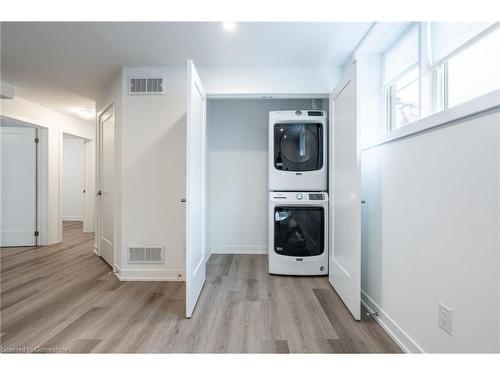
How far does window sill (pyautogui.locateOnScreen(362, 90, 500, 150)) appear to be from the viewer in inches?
34.7

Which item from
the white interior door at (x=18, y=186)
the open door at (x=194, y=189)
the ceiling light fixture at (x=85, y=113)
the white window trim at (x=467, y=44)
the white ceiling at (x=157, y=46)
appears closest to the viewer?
the white window trim at (x=467, y=44)

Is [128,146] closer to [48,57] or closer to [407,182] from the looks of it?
[48,57]

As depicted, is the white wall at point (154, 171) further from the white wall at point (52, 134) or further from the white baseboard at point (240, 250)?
the white wall at point (52, 134)

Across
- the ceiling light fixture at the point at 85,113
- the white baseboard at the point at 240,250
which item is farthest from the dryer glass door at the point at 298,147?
the ceiling light fixture at the point at 85,113

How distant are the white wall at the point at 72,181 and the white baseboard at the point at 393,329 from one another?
283 inches

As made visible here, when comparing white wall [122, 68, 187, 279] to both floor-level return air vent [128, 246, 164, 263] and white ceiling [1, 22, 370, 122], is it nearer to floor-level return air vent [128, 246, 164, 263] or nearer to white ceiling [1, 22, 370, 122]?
floor-level return air vent [128, 246, 164, 263]

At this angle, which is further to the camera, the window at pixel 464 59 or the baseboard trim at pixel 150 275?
the baseboard trim at pixel 150 275

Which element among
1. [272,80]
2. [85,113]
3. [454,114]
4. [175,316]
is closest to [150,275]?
[175,316]

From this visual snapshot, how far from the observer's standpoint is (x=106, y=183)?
3.04m

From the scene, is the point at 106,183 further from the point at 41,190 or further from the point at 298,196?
the point at 298,196

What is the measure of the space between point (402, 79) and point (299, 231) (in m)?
1.63

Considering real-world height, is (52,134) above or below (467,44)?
above

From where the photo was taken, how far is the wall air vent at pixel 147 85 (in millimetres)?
2520

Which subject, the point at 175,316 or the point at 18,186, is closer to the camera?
the point at 175,316
